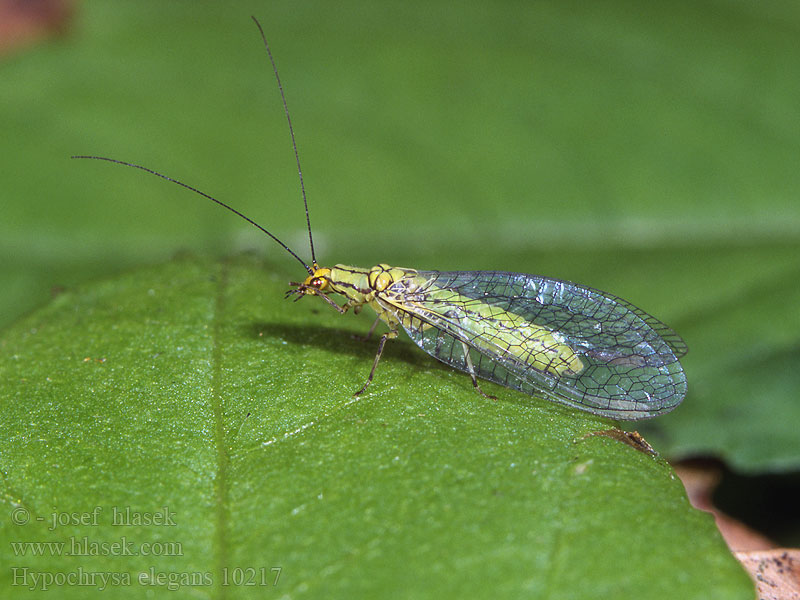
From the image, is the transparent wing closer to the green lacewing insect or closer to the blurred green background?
the green lacewing insect

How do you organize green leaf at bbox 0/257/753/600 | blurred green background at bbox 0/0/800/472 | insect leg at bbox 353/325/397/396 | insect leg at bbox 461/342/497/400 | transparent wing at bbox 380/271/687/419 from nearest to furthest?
green leaf at bbox 0/257/753/600 → insect leg at bbox 353/325/397/396 → insect leg at bbox 461/342/497/400 → transparent wing at bbox 380/271/687/419 → blurred green background at bbox 0/0/800/472

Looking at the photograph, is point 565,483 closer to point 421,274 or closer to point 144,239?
point 421,274

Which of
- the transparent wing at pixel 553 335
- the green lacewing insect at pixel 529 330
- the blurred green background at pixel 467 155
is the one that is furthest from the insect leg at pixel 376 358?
the blurred green background at pixel 467 155

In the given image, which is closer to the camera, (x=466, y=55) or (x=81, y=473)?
(x=81, y=473)

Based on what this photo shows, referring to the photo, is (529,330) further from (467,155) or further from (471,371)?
(467,155)

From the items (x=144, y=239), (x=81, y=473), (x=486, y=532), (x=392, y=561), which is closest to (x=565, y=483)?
(x=486, y=532)

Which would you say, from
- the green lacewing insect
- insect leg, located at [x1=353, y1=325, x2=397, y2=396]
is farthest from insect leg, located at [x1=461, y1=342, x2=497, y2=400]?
insect leg, located at [x1=353, y1=325, x2=397, y2=396]

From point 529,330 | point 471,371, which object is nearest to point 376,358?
point 471,371
